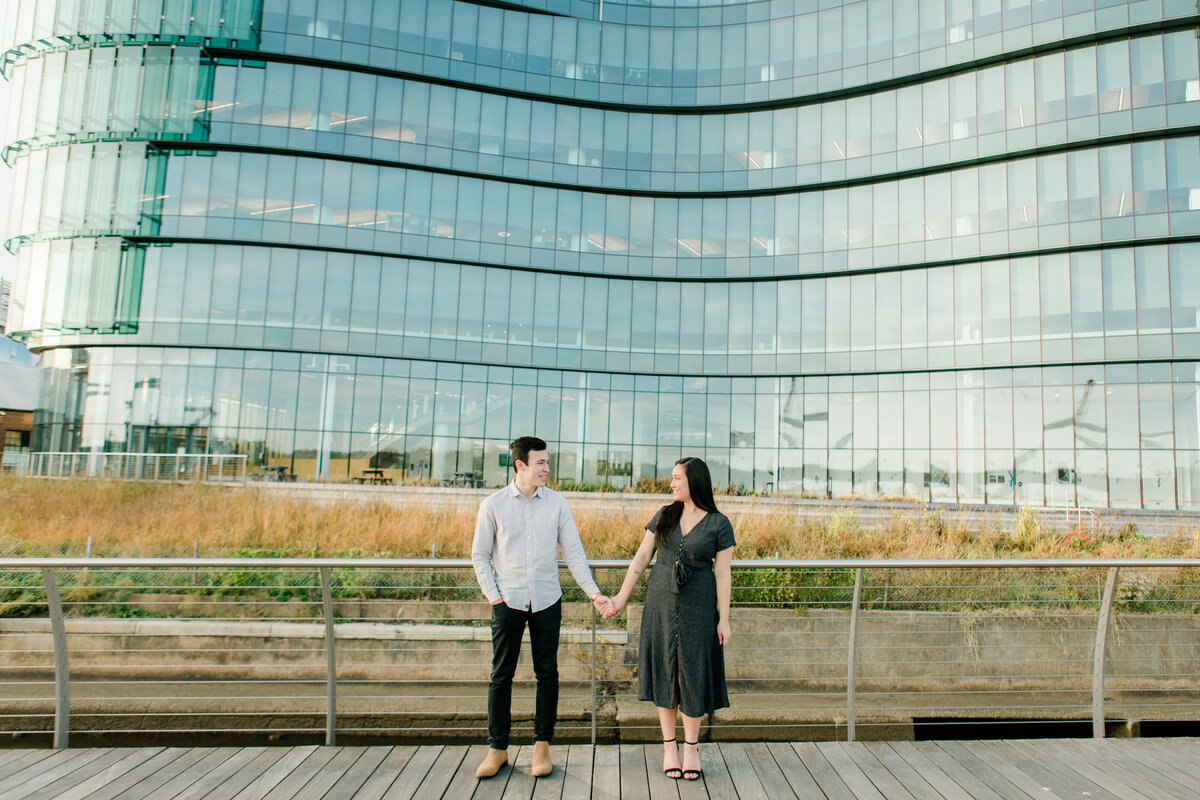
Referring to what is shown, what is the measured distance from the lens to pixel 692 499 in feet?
13.3

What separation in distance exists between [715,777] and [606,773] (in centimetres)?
66

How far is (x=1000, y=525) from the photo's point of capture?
12.7m

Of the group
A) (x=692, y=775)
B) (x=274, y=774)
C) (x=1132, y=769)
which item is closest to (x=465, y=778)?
(x=274, y=774)

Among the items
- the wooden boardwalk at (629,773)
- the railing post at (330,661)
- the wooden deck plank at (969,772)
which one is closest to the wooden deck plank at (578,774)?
the wooden boardwalk at (629,773)

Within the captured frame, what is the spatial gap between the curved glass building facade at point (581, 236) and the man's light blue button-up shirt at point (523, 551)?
24162 mm

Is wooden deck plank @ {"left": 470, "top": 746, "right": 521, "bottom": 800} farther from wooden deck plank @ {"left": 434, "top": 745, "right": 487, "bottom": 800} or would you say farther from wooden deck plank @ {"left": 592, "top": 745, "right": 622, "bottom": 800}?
wooden deck plank @ {"left": 592, "top": 745, "right": 622, "bottom": 800}

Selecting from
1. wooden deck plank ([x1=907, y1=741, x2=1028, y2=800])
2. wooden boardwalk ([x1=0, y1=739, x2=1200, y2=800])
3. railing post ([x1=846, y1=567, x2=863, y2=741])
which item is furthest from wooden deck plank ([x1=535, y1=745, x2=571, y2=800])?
wooden deck plank ([x1=907, y1=741, x2=1028, y2=800])

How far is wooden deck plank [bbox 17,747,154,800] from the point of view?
3650 millimetres

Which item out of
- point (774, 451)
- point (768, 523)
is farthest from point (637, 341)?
point (768, 523)

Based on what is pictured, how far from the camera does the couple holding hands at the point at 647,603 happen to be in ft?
13.0

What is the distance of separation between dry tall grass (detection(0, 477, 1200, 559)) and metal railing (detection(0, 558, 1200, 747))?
73.6 inches

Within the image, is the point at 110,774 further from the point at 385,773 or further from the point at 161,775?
the point at 385,773

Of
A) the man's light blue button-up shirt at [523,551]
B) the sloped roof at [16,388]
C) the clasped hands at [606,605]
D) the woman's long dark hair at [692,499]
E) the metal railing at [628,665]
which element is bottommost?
the metal railing at [628,665]

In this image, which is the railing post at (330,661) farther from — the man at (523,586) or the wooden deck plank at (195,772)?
the man at (523,586)
